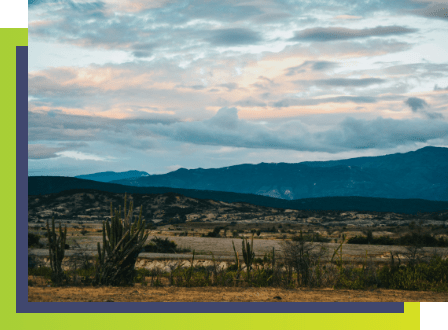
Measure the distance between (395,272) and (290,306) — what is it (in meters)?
4.82

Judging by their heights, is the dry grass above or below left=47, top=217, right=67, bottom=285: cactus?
below

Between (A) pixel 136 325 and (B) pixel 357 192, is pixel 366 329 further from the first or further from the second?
(B) pixel 357 192

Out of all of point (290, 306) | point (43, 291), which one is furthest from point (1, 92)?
point (290, 306)

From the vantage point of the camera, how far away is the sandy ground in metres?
8.96

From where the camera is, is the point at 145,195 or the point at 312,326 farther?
the point at 145,195

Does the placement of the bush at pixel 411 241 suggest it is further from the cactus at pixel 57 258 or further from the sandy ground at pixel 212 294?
the cactus at pixel 57 258

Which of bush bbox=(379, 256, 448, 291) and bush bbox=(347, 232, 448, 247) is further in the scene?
bush bbox=(347, 232, 448, 247)

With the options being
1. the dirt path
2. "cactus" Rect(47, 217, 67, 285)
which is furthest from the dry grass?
"cactus" Rect(47, 217, 67, 285)

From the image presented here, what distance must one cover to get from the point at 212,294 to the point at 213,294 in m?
0.02

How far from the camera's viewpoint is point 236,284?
36.2 ft

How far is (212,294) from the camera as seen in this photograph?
9.72m

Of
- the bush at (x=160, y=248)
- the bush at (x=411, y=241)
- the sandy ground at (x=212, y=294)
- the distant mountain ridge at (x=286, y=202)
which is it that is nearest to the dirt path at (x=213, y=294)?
the sandy ground at (x=212, y=294)

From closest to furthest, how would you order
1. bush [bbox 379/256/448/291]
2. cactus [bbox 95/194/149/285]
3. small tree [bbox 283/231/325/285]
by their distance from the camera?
cactus [bbox 95/194/149/285] < bush [bbox 379/256/448/291] < small tree [bbox 283/231/325/285]

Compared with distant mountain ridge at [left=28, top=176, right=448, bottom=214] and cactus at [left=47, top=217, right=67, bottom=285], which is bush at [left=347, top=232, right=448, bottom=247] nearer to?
cactus at [left=47, top=217, right=67, bottom=285]
